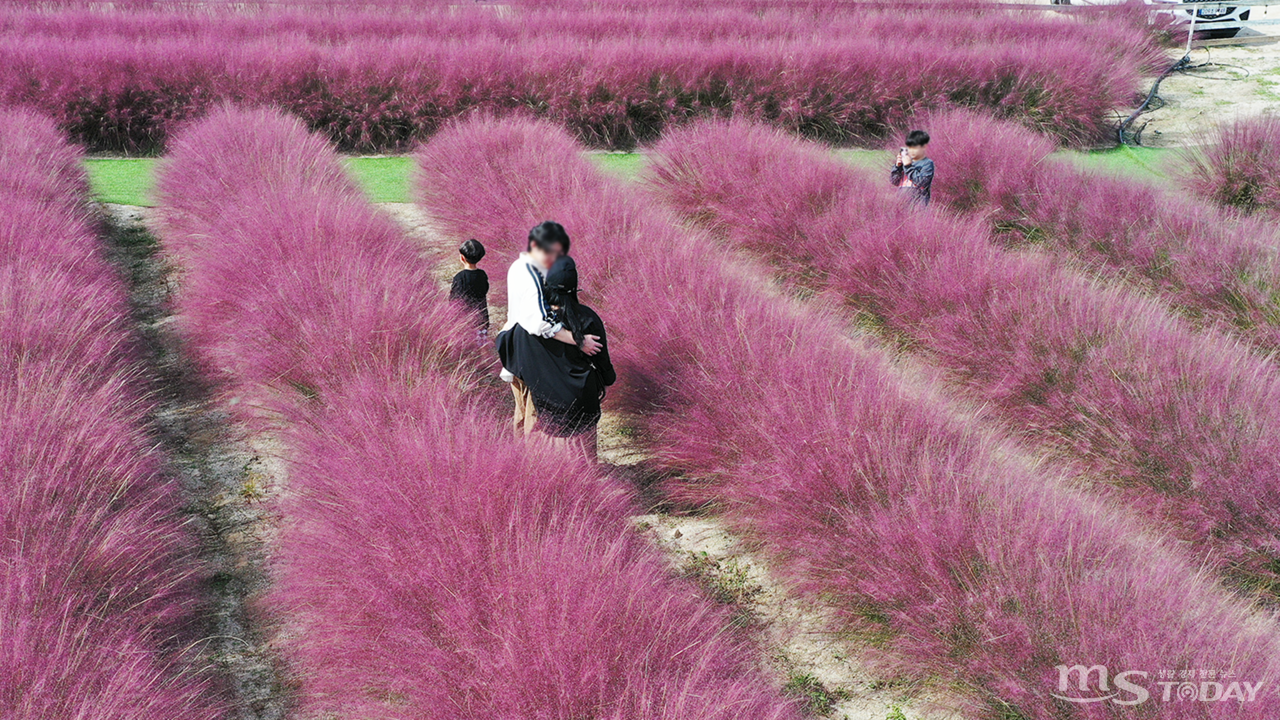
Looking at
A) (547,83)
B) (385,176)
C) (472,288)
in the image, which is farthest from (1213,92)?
(472,288)

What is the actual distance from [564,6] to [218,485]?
9193 mm

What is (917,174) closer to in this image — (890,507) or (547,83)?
(890,507)

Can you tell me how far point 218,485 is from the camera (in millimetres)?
3459

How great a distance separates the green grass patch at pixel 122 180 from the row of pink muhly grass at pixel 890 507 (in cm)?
384

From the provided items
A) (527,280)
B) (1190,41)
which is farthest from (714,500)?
(1190,41)

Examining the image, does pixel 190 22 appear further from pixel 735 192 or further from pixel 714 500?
pixel 714 500

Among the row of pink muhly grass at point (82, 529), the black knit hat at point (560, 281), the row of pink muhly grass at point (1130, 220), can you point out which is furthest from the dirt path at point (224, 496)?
the row of pink muhly grass at point (1130, 220)

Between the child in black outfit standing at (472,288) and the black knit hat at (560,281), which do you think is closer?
the black knit hat at (560,281)

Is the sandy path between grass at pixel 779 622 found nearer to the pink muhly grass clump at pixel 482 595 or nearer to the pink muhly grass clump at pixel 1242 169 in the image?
the pink muhly grass clump at pixel 482 595

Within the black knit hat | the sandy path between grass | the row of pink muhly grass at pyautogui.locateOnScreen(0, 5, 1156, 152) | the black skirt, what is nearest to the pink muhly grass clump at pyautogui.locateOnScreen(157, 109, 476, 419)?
the black skirt

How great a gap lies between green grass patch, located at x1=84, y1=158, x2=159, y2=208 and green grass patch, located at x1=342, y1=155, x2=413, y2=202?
1379mm

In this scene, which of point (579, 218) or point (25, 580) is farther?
point (579, 218)

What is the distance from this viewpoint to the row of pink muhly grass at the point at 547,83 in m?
7.70

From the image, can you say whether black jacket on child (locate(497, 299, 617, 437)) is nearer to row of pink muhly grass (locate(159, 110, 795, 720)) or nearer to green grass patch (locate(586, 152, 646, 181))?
row of pink muhly grass (locate(159, 110, 795, 720))
